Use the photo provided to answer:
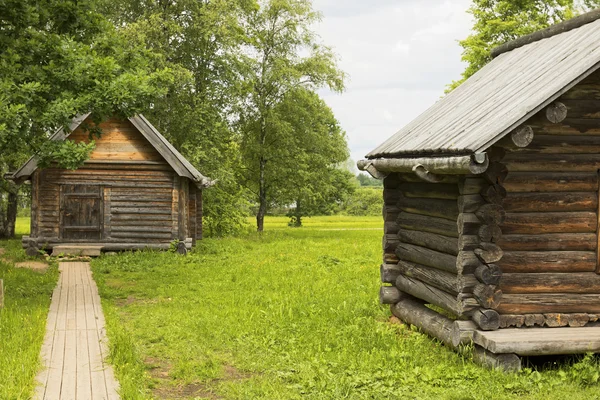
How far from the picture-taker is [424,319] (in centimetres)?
1048

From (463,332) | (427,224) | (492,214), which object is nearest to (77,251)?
(427,224)

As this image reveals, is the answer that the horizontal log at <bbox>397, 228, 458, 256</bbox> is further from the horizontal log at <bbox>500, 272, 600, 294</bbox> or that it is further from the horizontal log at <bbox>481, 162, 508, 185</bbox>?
the horizontal log at <bbox>481, 162, 508, 185</bbox>

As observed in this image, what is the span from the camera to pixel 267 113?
36.4 meters

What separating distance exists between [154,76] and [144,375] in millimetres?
8999

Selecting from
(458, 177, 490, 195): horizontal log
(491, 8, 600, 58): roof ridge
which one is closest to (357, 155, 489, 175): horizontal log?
(458, 177, 490, 195): horizontal log

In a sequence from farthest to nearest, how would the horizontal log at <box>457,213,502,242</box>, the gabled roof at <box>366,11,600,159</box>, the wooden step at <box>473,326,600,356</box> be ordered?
the horizontal log at <box>457,213,502,242</box> < the wooden step at <box>473,326,600,356</box> < the gabled roof at <box>366,11,600,159</box>

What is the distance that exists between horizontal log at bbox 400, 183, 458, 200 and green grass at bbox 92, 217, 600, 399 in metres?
2.14

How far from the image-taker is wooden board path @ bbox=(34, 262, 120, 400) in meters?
7.71

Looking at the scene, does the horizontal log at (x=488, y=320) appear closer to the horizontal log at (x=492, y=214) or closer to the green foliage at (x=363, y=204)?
the horizontal log at (x=492, y=214)

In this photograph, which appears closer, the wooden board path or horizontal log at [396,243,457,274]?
the wooden board path

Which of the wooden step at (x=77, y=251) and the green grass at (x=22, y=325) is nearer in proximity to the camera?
the green grass at (x=22, y=325)

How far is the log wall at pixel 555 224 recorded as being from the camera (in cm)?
898

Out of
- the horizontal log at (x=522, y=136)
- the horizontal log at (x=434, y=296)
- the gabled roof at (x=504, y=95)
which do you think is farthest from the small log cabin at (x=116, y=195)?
the horizontal log at (x=522, y=136)

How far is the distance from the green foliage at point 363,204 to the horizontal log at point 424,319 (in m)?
55.5
